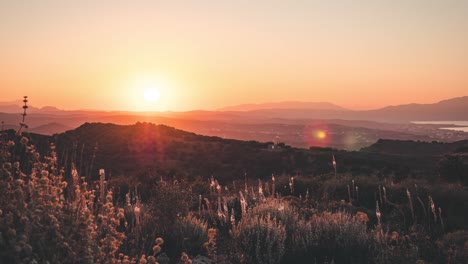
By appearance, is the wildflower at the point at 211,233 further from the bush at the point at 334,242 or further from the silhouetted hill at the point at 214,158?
the silhouetted hill at the point at 214,158

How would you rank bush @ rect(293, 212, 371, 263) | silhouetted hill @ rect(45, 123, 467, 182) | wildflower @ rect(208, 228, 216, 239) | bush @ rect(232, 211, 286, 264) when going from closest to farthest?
wildflower @ rect(208, 228, 216, 239) → bush @ rect(232, 211, 286, 264) → bush @ rect(293, 212, 371, 263) → silhouetted hill @ rect(45, 123, 467, 182)

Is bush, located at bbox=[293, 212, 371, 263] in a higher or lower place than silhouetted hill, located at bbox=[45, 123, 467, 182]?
higher

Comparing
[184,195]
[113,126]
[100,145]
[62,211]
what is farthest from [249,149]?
[62,211]

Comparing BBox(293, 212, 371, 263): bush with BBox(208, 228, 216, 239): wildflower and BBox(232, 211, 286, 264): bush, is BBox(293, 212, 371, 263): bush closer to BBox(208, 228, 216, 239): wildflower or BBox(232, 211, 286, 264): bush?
BBox(232, 211, 286, 264): bush

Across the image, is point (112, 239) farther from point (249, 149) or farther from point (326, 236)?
point (249, 149)

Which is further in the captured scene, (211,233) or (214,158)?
(214,158)

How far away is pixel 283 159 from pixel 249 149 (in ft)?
20.4

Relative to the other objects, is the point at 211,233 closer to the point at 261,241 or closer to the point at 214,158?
the point at 261,241

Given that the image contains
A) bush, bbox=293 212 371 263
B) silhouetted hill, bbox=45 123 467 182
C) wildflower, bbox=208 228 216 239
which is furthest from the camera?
silhouetted hill, bbox=45 123 467 182

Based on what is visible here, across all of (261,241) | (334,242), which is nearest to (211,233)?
(261,241)

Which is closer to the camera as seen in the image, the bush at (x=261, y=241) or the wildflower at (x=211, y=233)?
the wildflower at (x=211, y=233)

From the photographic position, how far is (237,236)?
657 centimetres

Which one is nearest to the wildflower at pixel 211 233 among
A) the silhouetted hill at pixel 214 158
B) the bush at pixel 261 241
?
the bush at pixel 261 241

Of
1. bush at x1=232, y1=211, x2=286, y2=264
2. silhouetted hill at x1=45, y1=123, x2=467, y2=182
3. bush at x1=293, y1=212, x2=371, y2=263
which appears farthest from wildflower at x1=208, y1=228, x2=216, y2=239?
silhouetted hill at x1=45, y1=123, x2=467, y2=182
